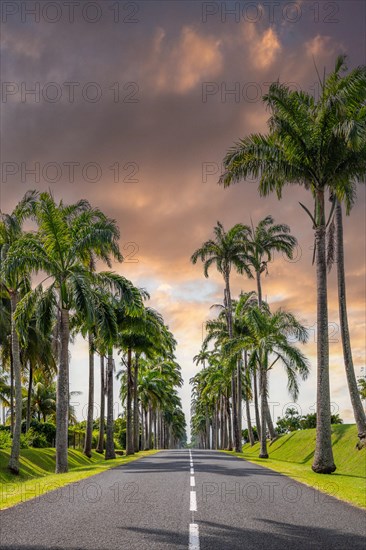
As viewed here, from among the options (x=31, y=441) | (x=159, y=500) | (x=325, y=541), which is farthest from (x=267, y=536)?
(x=31, y=441)

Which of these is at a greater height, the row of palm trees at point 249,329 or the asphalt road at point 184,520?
the row of palm trees at point 249,329

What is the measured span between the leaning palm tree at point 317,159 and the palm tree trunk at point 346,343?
6.83 metres

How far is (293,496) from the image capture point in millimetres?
11742

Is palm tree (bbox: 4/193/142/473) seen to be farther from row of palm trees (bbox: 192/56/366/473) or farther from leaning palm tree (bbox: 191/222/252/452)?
leaning palm tree (bbox: 191/222/252/452)

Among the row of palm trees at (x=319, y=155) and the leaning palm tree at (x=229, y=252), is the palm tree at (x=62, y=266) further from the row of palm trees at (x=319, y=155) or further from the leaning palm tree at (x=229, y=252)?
the leaning palm tree at (x=229, y=252)

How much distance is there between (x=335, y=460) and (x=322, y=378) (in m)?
9.20

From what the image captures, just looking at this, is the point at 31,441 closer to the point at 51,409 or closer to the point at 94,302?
the point at 94,302

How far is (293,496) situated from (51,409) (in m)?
52.7

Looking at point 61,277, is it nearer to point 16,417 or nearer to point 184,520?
point 16,417

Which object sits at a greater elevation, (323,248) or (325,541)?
(323,248)

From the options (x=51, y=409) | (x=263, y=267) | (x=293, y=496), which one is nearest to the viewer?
(x=293, y=496)

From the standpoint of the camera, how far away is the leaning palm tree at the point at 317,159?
63.8 ft

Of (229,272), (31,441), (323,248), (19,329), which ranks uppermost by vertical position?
(229,272)

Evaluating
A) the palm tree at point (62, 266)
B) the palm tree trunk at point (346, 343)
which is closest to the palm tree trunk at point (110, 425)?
the palm tree at point (62, 266)
